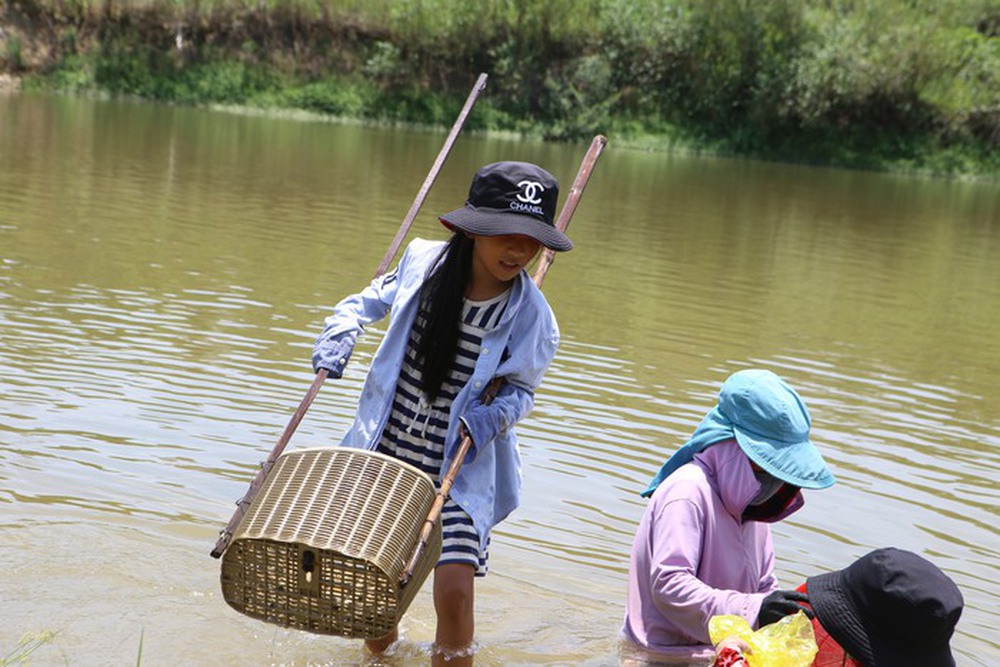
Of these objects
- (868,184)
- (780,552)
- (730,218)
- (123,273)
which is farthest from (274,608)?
(868,184)

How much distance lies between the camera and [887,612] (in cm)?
267

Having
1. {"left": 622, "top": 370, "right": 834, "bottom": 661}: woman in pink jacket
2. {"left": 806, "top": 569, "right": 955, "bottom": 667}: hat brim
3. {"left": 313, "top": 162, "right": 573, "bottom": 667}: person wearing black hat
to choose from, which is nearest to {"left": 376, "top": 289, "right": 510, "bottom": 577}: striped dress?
{"left": 313, "top": 162, "right": 573, "bottom": 667}: person wearing black hat

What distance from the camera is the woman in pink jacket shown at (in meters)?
3.17

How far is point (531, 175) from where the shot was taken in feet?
11.6

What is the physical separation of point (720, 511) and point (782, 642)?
520 mm

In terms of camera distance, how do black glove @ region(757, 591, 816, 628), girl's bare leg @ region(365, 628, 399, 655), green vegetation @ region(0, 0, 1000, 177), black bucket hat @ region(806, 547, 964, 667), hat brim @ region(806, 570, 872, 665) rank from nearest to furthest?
black bucket hat @ region(806, 547, 964, 667) < hat brim @ region(806, 570, 872, 665) < black glove @ region(757, 591, 816, 628) < girl's bare leg @ region(365, 628, 399, 655) < green vegetation @ region(0, 0, 1000, 177)

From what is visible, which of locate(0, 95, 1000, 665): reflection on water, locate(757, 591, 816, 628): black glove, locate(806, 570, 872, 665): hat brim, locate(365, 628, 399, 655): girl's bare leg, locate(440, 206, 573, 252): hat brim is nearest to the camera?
locate(806, 570, 872, 665): hat brim

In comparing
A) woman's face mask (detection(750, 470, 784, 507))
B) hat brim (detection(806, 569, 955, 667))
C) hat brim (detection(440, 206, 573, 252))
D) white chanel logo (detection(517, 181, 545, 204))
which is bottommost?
hat brim (detection(806, 569, 955, 667))

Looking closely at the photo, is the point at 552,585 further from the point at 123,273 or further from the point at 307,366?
the point at 123,273

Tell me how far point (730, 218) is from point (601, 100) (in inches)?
878

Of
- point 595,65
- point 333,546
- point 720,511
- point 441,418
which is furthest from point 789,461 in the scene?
point 595,65

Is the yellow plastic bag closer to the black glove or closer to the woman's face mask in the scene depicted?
the black glove

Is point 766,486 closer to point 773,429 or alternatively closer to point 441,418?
point 773,429

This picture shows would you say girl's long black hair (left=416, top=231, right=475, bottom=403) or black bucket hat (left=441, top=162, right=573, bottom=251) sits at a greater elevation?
black bucket hat (left=441, top=162, right=573, bottom=251)
